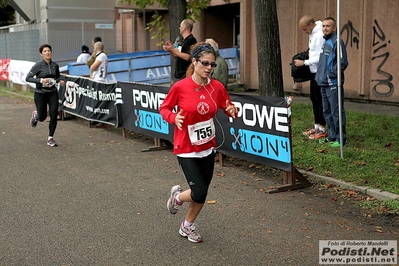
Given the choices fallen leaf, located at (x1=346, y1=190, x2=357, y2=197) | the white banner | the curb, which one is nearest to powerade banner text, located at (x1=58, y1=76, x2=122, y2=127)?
the curb

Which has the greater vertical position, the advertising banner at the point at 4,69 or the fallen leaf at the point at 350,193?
the advertising banner at the point at 4,69

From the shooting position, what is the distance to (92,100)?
13.6 metres

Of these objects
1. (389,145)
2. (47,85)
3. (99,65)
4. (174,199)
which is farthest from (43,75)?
(389,145)

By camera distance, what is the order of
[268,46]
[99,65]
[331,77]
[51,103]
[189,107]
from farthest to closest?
[99,65], [51,103], [268,46], [331,77], [189,107]

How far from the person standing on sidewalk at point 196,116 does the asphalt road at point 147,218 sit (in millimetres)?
523

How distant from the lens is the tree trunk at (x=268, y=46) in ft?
35.3

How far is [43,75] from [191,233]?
680 cm

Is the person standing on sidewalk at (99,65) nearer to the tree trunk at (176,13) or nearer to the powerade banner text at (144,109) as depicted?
the powerade banner text at (144,109)

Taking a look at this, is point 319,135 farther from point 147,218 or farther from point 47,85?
point 47,85

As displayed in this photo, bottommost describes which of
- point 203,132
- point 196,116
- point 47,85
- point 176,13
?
point 203,132

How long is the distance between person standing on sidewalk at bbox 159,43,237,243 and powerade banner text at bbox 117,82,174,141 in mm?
4716

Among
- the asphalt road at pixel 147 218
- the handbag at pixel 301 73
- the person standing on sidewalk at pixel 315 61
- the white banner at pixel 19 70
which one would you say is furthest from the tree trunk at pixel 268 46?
the white banner at pixel 19 70

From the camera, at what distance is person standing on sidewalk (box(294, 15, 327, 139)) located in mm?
10352

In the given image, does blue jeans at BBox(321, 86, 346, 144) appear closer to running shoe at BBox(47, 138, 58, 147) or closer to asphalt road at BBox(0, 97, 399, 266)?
asphalt road at BBox(0, 97, 399, 266)
